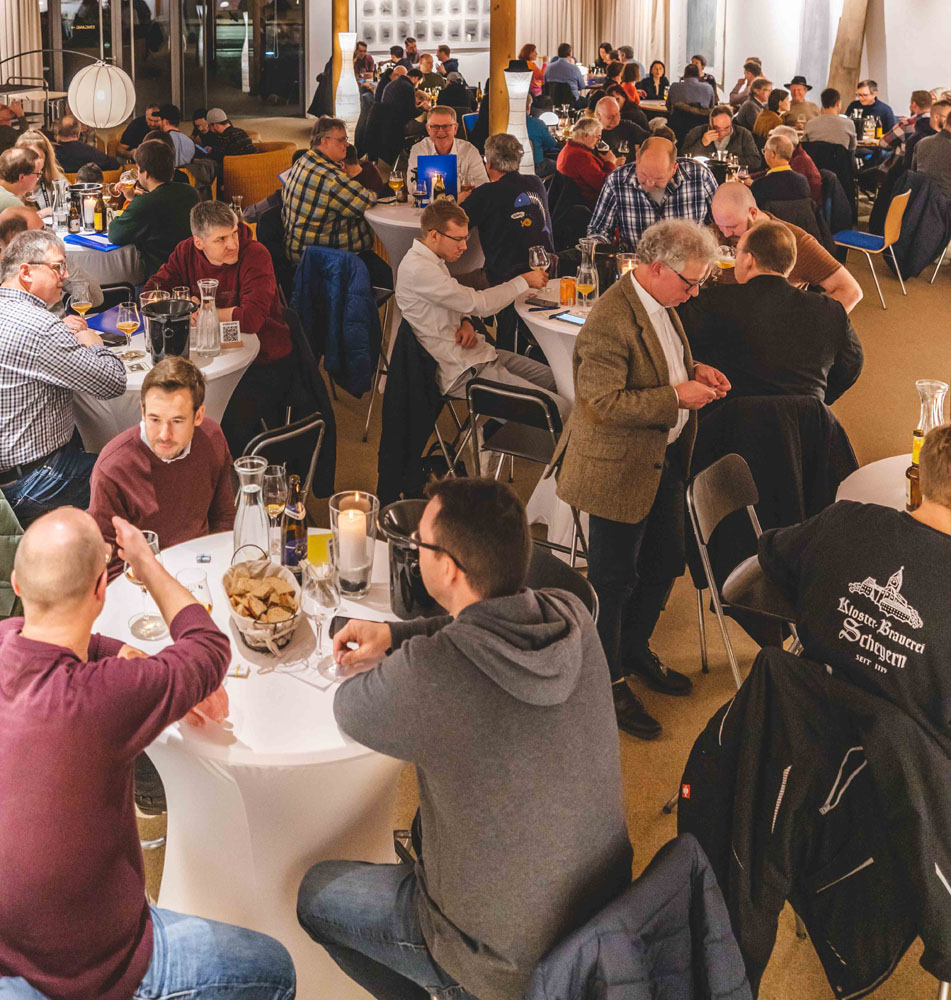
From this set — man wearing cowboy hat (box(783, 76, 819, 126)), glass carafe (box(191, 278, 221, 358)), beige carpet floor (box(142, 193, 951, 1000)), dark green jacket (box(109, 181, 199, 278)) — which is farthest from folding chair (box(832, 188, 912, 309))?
glass carafe (box(191, 278, 221, 358))

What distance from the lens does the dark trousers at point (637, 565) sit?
3.29 metres

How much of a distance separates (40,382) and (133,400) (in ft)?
1.24

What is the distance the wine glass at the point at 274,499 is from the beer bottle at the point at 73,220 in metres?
3.93

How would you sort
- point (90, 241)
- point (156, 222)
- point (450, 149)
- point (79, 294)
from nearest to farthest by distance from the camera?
point (79, 294), point (156, 222), point (90, 241), point (450, 149)

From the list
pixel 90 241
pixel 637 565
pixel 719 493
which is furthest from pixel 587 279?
pixel 90 241

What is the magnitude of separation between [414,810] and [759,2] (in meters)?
15.7

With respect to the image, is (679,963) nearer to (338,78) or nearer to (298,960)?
(298,960)

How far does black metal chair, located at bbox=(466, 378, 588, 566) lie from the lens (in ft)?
12.7

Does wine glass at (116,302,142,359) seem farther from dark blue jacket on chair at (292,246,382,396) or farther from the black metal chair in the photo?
the black metal chair

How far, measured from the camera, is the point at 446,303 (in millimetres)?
4316

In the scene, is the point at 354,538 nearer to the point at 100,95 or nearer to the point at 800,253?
the point at 800,253

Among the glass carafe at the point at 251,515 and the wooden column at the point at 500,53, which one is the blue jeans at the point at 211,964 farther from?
the wooden column at the point at 500,53

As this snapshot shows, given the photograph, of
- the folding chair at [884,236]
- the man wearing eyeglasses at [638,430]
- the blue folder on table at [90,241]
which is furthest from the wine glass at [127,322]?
the folding chair at [884,236]

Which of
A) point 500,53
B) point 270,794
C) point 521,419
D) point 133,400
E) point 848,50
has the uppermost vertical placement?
point 848,50
